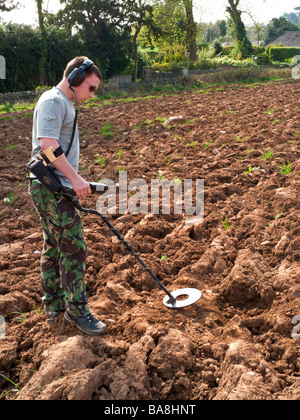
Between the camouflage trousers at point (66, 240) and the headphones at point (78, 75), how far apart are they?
76 cm

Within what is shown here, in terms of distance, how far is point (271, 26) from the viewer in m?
67.1

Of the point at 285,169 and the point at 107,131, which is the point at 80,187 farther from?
the point at 107,131

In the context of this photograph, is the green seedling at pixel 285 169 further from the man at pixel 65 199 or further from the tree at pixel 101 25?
the tree at pixel 101 25

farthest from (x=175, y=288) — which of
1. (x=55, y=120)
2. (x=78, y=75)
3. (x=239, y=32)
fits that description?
(x=239, y=32)

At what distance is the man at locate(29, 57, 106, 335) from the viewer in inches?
115

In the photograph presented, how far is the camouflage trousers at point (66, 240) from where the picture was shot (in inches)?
123

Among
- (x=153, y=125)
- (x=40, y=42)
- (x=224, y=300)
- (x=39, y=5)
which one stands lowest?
(x=224, y=300)

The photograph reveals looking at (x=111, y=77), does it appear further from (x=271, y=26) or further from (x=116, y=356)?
(x=271, y=26)

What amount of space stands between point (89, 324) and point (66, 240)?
0.65 meters

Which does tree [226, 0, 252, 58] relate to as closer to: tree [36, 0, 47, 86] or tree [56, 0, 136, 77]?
tree [56, 0, 136, 77]

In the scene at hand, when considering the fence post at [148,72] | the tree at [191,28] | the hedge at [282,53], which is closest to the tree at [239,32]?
the hedge at [282,53]

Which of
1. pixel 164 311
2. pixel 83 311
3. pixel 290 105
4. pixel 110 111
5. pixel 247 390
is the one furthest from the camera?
pixel 110 111

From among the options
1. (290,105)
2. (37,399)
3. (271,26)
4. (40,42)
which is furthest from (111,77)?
(271,26)

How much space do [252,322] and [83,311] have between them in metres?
1.29
